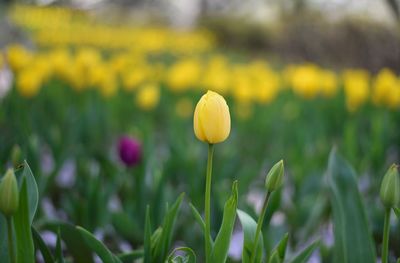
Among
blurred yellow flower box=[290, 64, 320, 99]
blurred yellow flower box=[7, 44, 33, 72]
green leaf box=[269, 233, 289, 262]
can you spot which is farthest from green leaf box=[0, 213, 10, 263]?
blurred yellow flower box=[290, 64, 320, 99]

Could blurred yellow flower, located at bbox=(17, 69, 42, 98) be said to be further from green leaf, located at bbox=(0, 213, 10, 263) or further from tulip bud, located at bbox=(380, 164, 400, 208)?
tulip bud, located at bbox=(380, 164, 400, 208)

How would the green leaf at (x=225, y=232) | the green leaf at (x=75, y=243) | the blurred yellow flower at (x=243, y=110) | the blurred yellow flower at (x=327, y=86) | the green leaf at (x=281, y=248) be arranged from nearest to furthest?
the green leaf at (x=225, y=232) → the green leaf at (x=281, y=248) → the green leaf at (x=75, y=243) → the blurred yellow flower at (x=243, y=110) → the blurred yellow flower at (x=327, y=86)

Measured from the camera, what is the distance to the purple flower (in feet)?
5.02

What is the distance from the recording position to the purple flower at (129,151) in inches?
60.2

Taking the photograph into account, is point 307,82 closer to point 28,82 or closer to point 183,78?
point 183,78

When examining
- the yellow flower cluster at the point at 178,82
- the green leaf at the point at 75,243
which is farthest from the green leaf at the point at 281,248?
the yellow flower cluster at the point at 178,82

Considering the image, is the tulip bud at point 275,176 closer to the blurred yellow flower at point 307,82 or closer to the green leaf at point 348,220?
the green leaf at point 348,220

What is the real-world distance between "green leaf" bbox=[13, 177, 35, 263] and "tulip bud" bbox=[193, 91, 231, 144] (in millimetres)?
267

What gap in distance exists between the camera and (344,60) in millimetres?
6824

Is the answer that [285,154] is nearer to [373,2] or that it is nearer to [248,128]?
[248,128]

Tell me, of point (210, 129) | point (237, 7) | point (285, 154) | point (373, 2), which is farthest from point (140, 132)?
point (237, 7)

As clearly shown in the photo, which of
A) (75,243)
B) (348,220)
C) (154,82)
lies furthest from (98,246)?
(154,82)

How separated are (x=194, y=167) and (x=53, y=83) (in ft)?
4.66

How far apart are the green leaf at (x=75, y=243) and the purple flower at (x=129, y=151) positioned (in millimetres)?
473
